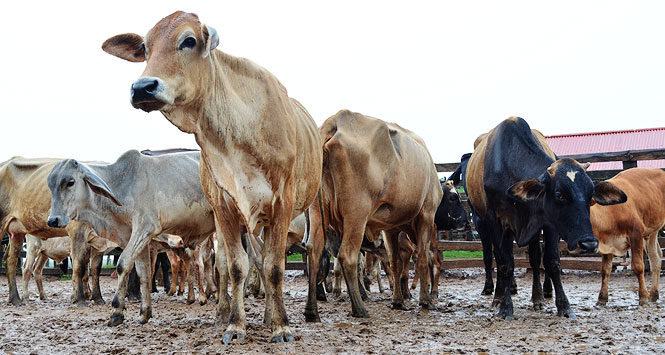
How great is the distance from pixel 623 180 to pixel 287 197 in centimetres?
510

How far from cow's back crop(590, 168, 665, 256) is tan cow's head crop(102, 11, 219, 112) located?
17.4ft

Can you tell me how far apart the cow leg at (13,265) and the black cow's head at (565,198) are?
24.5 ft

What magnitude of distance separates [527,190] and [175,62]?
3.72 m

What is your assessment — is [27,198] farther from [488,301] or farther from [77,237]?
[488,301]

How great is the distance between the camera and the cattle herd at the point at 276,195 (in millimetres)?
4844

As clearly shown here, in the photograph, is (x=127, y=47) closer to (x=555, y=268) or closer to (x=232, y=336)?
(x=232, y=336)

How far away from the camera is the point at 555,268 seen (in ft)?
21.6

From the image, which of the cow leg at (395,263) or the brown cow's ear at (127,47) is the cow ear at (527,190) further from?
the brown cow's ear at (127,47)

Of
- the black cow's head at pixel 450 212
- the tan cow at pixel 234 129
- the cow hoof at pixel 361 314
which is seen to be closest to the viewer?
the tan cow at pixel 234 129

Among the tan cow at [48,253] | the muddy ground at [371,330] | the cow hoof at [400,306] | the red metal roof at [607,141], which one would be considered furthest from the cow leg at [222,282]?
the red metal roof at [607,141]

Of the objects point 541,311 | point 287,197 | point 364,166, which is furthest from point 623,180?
point 287,197

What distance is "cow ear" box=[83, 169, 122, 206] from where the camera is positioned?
6.67 meters

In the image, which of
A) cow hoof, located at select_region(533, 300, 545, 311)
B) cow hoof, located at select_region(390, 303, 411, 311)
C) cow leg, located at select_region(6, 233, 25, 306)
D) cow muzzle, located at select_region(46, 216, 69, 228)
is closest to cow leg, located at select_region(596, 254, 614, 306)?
cow hoof, located at select_region(533, 300, 545, 311)

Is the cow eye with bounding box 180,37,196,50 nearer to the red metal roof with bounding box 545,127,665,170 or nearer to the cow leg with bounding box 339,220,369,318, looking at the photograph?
the cow leg with bounding box 339,220,369,318
